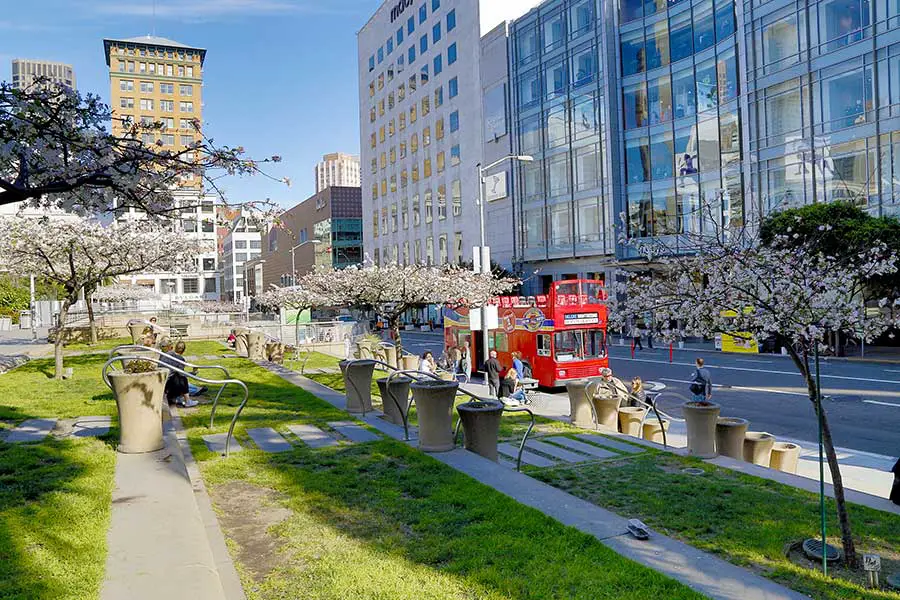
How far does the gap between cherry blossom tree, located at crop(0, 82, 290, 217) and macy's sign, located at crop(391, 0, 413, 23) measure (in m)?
70.1

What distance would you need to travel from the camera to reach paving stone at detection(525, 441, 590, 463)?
35.8 ft

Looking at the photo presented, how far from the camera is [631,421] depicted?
49.4ft

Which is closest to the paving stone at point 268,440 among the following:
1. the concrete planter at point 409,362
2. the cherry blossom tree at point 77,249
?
the cherry blossom tree at point 77,249

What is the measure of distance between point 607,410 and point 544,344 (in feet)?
28.6

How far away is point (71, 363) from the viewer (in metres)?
22.9

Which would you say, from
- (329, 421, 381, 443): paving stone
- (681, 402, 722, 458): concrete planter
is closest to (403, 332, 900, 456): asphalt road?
(681, 402, 722, 458): concrete planter

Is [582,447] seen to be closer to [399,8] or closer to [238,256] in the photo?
[399,8]

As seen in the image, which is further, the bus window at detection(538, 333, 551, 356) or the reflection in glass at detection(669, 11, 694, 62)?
the reflection in glass at detection(669, 11, 694, 62)

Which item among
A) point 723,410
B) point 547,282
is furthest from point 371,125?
point 723,410

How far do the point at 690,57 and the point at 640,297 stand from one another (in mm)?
39543

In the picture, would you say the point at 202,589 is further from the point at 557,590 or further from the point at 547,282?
the point at 547,282

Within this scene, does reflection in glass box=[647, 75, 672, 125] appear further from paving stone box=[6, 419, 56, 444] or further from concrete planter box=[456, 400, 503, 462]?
paving stone box=[6, 419, 56, 444]

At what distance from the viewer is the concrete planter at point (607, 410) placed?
48.3 feet

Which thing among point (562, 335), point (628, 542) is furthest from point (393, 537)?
point (562, 335)
